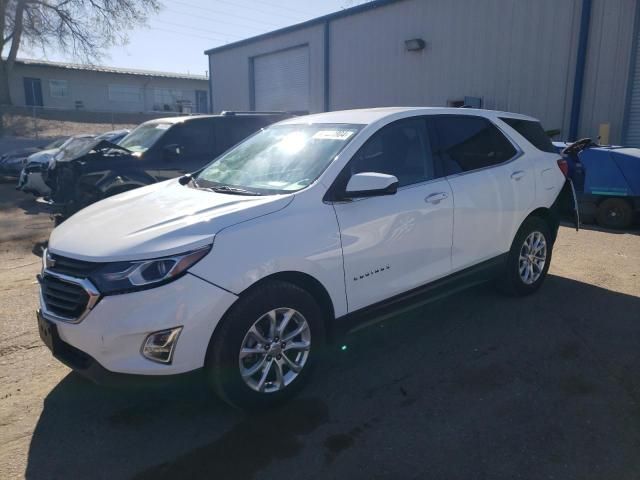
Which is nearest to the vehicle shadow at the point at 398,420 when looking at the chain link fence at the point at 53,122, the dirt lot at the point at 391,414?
the dirt lot at the point at 391,414

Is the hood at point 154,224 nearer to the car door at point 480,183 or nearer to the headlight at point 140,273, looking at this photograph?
the headlight at point 140,273

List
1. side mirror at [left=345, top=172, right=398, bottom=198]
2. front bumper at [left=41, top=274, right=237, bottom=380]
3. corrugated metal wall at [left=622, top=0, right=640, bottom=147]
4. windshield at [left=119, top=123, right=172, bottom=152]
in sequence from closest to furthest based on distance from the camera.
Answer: front bumper at [left=41, top=274, right=237, bottom=380], side mirror at [left=345, top=172, right=398, bottom=198], windshield at [left=119, top=123, right=172, bottom=152], corrugated metal wall at [left=622, top=0, right=640, bottom=147]

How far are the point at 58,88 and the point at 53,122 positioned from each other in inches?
501

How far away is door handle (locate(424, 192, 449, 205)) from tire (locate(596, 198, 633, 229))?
5933 mm

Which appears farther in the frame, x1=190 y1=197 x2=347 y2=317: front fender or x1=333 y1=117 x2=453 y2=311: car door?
x1=333 y1=117 x2=453 y2=311: car door

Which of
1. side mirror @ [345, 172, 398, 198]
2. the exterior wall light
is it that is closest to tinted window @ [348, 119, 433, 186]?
side mirror @ [345, 172, 398, 198]

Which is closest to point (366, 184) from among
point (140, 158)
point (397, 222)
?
point (397, 222)

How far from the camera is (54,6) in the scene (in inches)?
1251

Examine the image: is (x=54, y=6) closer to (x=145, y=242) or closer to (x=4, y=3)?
(x=4, y=3)

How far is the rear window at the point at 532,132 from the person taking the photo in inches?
200

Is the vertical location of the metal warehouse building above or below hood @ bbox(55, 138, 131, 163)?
above

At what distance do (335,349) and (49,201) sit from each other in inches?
211

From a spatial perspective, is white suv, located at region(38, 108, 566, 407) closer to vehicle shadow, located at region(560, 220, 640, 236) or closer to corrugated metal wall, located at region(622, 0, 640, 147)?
vehicle shadow, located at region(560, 220, 640, 236)

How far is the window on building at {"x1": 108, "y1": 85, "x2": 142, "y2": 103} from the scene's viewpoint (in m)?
40.0
